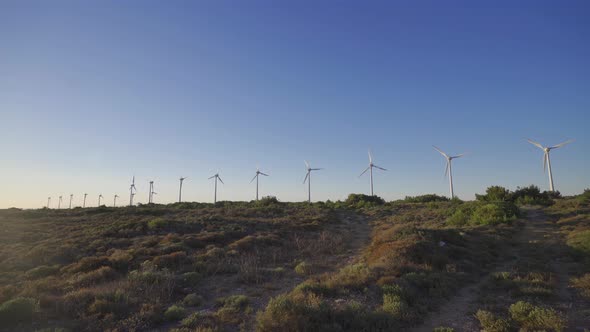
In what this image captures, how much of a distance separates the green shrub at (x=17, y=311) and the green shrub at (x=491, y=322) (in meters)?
12.9

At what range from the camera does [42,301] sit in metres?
10.6

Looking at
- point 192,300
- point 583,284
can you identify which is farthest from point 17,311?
point 583,284

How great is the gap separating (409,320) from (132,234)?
23854mm

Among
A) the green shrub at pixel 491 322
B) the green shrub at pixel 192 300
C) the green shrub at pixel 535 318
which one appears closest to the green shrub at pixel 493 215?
the green shrub at pixel 535 318

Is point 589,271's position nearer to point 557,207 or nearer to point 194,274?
point 194,274

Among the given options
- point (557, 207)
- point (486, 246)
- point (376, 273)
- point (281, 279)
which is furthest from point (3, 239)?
point (557, 207)

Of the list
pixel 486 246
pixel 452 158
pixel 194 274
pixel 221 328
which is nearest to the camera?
pixel 221 328

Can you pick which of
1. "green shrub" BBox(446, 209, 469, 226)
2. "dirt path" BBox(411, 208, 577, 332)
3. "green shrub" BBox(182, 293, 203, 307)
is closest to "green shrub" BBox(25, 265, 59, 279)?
"green shrub" BBox(182, 293, 203, 307)

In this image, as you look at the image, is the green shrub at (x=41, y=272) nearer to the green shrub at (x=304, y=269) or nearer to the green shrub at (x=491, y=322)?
the green shrub at (x=304, y=269)

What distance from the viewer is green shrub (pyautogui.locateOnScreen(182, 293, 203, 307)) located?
1105 cm

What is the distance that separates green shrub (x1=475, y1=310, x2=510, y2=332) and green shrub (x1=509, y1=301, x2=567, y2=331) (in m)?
0.42

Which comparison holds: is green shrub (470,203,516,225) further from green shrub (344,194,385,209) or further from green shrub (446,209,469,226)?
green shrub (344,194,385,209)

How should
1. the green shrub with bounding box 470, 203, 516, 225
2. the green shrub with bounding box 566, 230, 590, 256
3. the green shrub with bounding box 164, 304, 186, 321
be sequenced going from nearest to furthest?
the green shrub with bounding box 164, 304, 186, 321 < the green shrub with bounding box 566, 230, 590, 256 < the green shrub with bounding box 470, 203, 516, 225

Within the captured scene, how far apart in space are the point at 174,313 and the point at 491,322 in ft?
29.3
